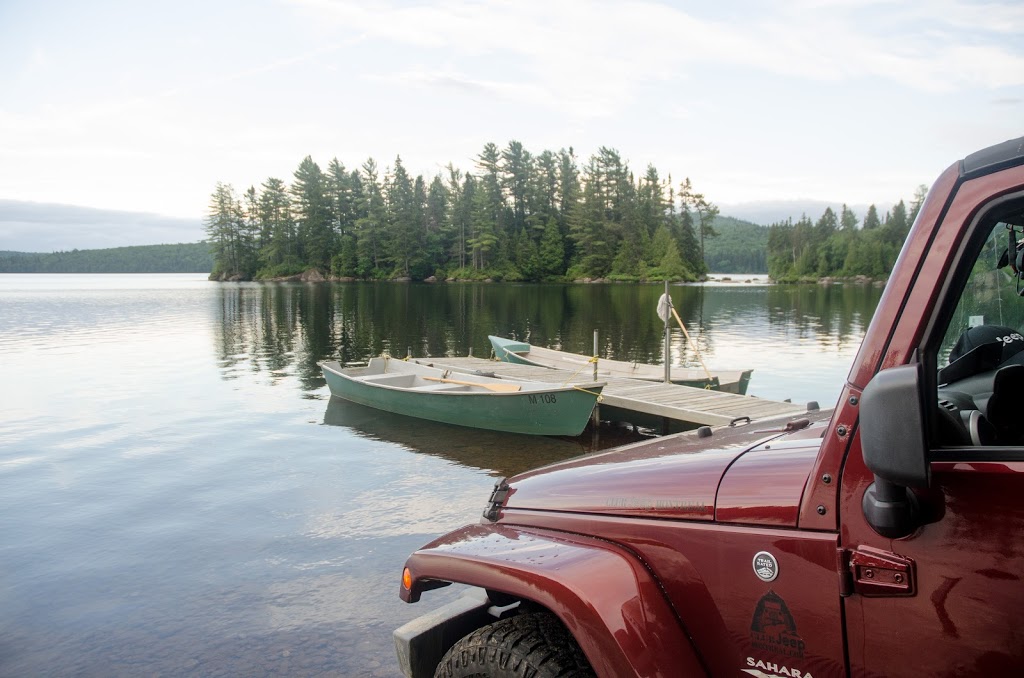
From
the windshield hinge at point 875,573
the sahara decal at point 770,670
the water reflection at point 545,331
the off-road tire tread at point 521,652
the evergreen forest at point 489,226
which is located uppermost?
the evergreen forest at point 489,226

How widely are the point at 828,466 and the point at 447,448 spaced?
12117 millimetres

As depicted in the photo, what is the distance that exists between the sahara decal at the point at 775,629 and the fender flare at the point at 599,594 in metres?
0.23

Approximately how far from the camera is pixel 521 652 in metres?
2.43

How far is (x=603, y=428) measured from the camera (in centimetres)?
1534

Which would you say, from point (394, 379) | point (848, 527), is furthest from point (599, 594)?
point (394, 379)

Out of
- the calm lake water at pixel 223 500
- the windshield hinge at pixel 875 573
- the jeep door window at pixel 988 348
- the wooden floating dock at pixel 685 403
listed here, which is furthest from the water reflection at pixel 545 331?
the windshield hinge at pixel 875 573

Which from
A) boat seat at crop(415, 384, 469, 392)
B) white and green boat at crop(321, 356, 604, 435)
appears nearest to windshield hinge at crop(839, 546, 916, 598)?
white and green boat at crop(321, 356, 604, 435)

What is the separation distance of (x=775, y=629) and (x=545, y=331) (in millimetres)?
36380

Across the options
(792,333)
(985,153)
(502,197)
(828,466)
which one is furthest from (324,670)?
(502,197)

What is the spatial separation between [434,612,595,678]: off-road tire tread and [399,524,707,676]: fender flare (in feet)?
0.66

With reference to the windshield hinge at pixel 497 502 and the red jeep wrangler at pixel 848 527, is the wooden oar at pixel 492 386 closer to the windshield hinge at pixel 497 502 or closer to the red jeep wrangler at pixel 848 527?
the windshield hinge at pixel 497 502

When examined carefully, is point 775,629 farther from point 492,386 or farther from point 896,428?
point 492,386

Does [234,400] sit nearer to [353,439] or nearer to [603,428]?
[353,439]

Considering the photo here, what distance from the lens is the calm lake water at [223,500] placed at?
625 centimetres
